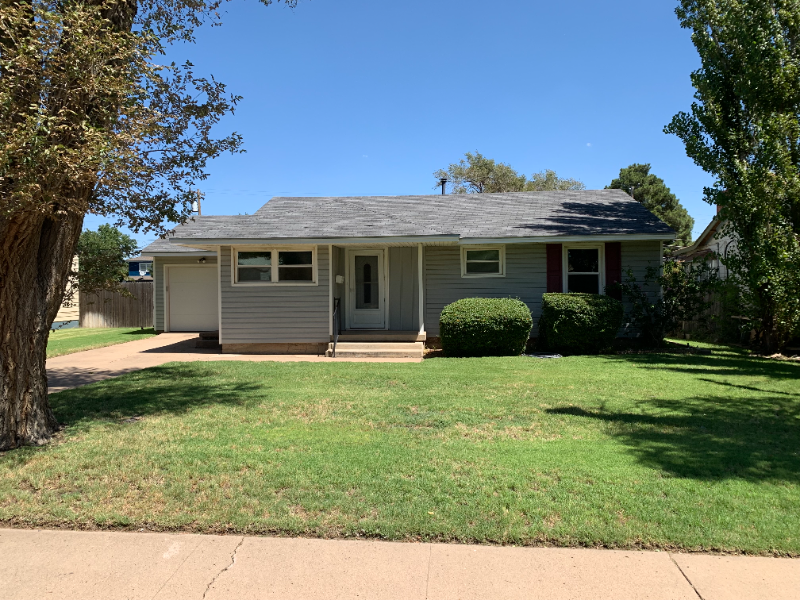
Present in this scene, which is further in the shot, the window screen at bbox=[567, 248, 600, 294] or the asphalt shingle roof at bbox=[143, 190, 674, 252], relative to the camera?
the window screen at bbox=[567, 248, 600, 294]

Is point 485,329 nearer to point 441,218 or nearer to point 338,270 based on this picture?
point 338,270

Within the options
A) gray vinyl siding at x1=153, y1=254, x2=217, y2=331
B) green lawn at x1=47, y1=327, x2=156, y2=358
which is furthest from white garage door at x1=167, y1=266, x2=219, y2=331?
green lawn at x1=47, y1=327, x2=156, y2=358

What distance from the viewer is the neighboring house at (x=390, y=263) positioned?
13453 millimetres

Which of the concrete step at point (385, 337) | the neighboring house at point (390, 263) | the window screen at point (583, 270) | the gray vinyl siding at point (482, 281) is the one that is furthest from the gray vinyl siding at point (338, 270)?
the window screen at point (583, 270)

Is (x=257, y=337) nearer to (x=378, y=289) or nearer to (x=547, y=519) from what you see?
(x=378, y=289)

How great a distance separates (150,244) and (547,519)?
18.9 meters

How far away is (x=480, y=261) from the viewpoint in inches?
563

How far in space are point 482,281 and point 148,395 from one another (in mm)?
8379

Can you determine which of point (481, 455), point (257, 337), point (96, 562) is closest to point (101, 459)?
point (96, 562)

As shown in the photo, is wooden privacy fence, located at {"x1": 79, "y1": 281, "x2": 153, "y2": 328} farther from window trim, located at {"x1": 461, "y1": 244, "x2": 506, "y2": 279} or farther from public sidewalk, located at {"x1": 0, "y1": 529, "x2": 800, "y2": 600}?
public sidewalk, located at {"x1": 0, "y1": 529, "x2": 800, "y2": 600}

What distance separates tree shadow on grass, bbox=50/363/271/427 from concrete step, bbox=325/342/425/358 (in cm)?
315

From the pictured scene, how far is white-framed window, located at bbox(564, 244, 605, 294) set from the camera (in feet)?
46.0

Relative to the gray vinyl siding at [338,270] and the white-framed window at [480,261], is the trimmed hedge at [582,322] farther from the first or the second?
the gray vinyl siding at [338,270]

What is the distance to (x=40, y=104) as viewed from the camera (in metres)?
5.32
